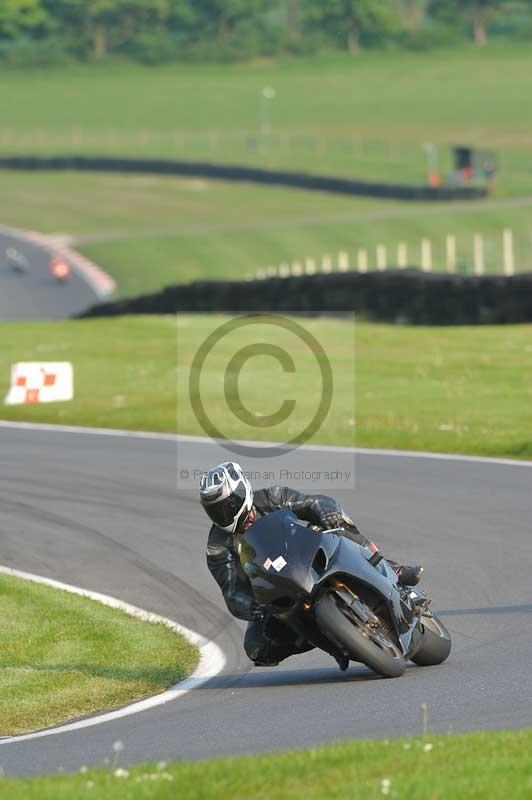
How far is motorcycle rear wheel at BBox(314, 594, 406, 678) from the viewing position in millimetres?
8734

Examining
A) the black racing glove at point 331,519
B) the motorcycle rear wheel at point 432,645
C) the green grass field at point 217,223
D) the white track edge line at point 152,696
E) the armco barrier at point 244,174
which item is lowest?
the white track edge line at point 152,696

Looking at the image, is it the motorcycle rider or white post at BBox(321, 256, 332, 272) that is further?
white post at BBox(321, 256, 332, 272)

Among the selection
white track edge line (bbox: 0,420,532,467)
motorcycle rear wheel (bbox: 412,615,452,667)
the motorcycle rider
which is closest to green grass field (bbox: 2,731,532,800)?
the motorcycle rider

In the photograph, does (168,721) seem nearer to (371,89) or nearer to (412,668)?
(412,668)

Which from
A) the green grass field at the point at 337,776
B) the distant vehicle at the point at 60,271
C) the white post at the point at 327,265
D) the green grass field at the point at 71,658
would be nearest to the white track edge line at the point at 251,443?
the green grass field at the point at 71,658

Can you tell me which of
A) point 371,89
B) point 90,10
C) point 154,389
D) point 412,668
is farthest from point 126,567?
point 90,10

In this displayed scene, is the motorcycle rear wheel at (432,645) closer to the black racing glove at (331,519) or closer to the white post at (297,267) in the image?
the black racing glove at (331,519)

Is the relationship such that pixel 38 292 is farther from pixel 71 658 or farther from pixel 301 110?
pixel 301 110

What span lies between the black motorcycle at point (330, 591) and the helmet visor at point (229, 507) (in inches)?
7.4

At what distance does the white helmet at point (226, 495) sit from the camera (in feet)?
29.5

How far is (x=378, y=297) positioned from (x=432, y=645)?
2194cm

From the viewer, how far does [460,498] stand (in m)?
15.4

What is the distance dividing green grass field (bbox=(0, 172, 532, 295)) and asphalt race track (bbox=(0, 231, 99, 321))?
1.63 metres

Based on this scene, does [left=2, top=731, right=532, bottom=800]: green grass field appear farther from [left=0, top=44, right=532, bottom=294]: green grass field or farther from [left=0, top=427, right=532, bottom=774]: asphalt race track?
[left=0, top=44, right=532, bottom=294]: green grass field
